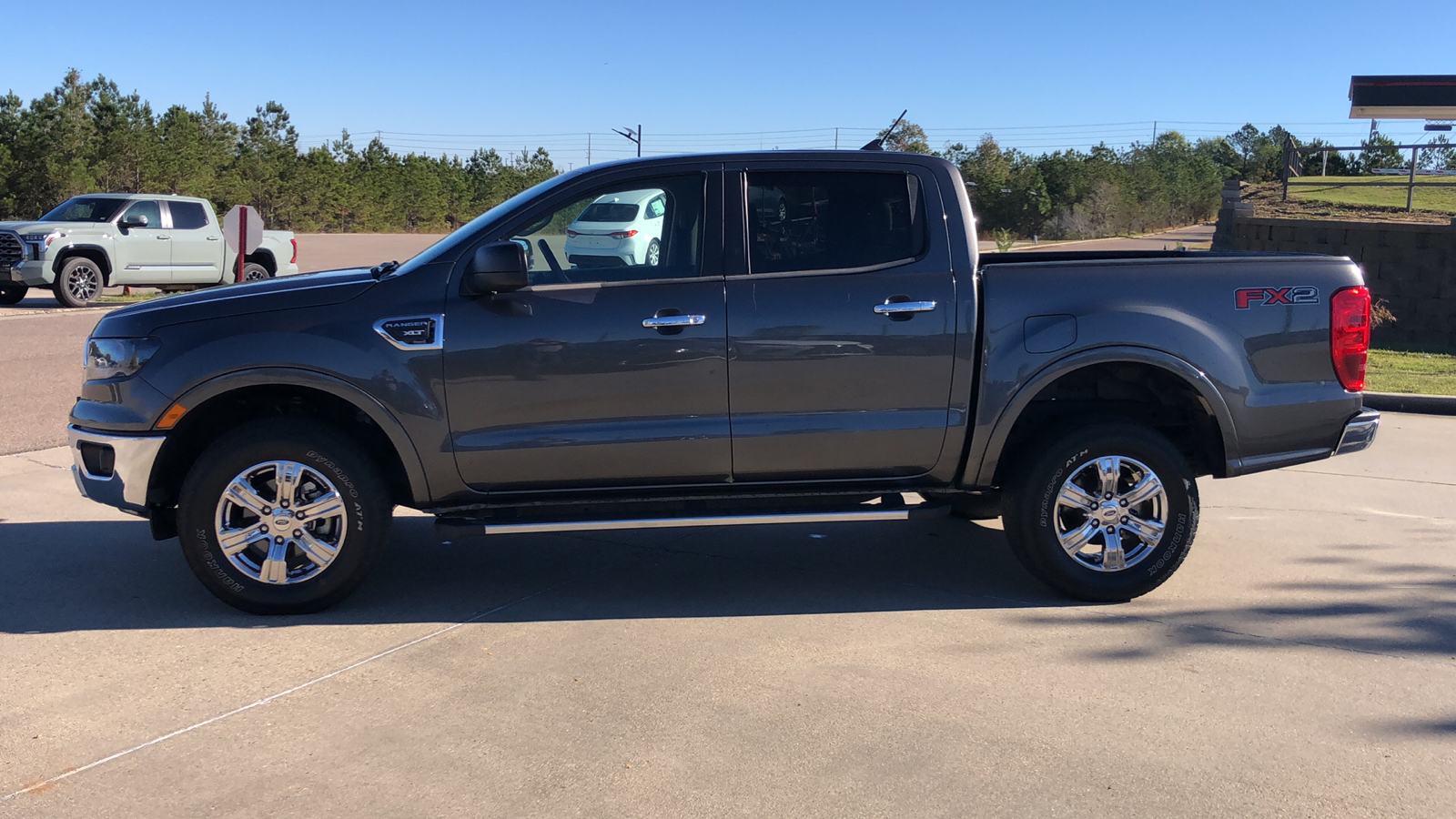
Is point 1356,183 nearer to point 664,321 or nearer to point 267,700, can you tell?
point 664,321

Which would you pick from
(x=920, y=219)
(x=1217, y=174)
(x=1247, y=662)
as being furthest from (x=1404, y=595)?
(x=1217, y=174)

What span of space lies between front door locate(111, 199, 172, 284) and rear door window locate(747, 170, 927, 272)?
16.9m

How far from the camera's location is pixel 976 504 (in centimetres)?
568

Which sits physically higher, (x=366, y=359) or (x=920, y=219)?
(x=920, y=219)

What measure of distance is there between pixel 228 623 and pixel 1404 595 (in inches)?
203

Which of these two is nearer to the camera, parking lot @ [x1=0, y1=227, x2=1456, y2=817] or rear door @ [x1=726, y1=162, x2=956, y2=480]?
parking lot @ [x1=0, y1=227, x2=1456, y2=817]

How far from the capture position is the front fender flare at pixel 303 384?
4.78 metres

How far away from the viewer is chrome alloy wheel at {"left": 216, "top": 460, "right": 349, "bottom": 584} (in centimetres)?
482

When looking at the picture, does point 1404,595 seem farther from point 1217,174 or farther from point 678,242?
point 1217,174

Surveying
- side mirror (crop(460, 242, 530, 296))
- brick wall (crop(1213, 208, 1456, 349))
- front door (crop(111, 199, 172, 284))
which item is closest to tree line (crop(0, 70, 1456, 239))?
brick wall (crop(1213, 208, 1456, 349))

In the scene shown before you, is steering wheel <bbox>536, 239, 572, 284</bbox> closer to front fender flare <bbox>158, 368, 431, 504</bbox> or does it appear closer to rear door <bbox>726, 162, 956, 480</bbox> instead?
rear door <bbox>726, 162, 956, 480</bbox>

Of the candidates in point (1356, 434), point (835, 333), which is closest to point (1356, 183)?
point (1356, 434)

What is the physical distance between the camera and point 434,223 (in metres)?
60.4

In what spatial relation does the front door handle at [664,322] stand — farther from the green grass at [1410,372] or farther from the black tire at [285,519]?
the green grass at [1410,372]
